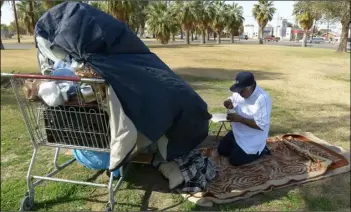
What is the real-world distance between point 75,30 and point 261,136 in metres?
2.27

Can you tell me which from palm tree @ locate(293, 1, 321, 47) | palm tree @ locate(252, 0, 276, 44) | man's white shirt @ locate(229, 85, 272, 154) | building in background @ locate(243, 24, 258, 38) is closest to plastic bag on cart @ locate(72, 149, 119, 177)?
man's white shirt @ locate(229, 85, 272, 154)

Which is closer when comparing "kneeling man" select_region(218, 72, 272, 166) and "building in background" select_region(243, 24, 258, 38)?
"kneeling man" select_region(218, 72, 272, 166)

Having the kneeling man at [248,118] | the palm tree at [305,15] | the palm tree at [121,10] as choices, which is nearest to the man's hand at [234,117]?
the kneeling man at [248,118]

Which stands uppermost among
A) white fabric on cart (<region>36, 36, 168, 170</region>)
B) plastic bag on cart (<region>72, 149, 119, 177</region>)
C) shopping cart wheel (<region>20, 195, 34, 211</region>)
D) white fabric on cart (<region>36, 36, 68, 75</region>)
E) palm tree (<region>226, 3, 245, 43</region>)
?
palm tree (<region>226, 3, 245, 43</region>)

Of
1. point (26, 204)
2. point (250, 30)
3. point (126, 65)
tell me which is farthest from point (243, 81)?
point (26, 204)

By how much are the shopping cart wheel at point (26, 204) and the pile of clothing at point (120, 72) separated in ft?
3.29

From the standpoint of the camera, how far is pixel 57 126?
2771mm

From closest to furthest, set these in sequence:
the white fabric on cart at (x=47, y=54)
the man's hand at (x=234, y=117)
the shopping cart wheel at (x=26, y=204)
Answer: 1. the white fabric on cart at (x=47, y=54)
2. the shopping cart wheel at (x=26, y=204)
3. the man's hand at (x=234, y=117)

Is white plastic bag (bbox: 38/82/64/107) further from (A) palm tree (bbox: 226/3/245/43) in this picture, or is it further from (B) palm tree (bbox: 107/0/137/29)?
(B) palm tree (bbox: 107/0/137/29)

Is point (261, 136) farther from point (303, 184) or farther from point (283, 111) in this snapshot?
point (283, 111)

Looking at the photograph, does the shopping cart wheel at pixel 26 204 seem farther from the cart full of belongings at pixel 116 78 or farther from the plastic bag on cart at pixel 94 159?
the cart full of belongings at pixel 116 78

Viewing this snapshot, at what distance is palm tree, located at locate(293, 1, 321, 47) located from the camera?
14.4 ft

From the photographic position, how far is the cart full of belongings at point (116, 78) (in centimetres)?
241

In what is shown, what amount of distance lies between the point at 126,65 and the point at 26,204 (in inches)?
63.6
